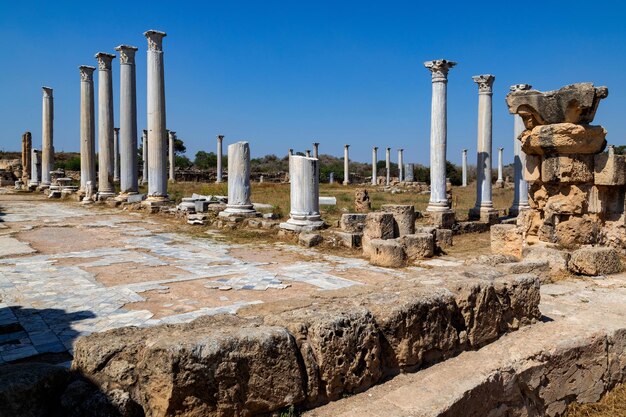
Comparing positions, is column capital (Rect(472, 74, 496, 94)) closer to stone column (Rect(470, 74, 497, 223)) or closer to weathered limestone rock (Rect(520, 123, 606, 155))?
stone column (Rect(470, 74, 497, 223))

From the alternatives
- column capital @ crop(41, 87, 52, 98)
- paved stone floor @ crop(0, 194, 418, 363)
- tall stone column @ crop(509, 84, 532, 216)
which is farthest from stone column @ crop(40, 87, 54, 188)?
tall stone column @ crop(509, 84, 532, 216)

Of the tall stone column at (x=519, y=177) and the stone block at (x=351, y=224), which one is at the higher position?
the tall stone column at (x=519, y=177)

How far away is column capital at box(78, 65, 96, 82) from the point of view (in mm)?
23891

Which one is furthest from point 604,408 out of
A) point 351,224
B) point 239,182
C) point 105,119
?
point 105,119

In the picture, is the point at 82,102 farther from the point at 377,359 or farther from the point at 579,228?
the point at 377,359

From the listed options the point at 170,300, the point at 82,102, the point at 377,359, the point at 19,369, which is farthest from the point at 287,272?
the point at 82,102

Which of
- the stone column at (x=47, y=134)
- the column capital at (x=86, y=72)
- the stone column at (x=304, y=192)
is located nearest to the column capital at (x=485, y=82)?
the stone column at (x=304, y=192)

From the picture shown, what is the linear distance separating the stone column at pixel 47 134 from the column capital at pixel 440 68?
2224 cm

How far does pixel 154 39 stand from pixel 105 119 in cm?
603

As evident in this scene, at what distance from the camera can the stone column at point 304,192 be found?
1307 centimetres

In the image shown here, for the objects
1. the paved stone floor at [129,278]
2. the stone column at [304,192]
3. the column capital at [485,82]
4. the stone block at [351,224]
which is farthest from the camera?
the column capital at [485,82]

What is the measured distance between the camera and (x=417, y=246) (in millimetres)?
10523

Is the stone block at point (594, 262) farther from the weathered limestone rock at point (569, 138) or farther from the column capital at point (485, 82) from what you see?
the column capital at point (485, 82)

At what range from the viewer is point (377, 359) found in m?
3.43
